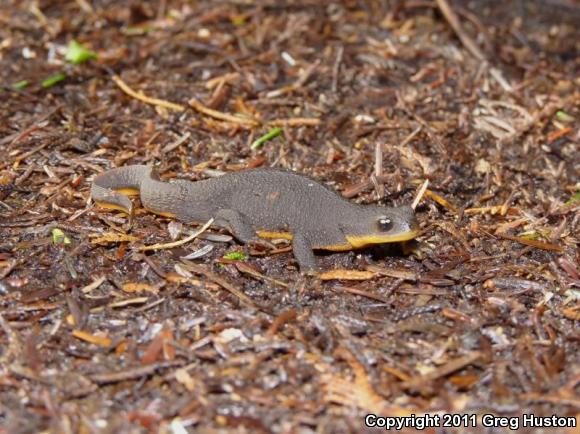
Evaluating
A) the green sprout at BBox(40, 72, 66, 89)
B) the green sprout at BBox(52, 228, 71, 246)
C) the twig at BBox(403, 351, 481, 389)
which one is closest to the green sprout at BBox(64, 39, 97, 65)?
the green sprout at BBox(40, 72, 66, 89)

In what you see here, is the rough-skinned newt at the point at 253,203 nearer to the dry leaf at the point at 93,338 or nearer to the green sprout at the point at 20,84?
the dry leaf at the point at 93,338

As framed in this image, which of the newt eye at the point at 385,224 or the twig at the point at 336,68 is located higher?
the twig at the point at 336,68

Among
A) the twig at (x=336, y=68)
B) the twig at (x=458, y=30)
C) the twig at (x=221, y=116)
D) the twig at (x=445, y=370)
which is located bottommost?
the twig at (x=445, y=370)

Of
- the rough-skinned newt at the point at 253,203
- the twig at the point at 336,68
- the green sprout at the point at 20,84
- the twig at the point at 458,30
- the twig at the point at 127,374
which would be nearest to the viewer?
the twig at the point at 127,374

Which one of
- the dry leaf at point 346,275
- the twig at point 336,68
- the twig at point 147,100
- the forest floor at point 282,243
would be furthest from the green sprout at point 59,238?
the twig at point 336,68

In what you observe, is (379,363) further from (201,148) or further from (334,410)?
(201,148)

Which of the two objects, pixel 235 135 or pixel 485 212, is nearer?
pixel 485 212

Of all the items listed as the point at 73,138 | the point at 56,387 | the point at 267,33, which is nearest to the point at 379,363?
the point at 56,387
